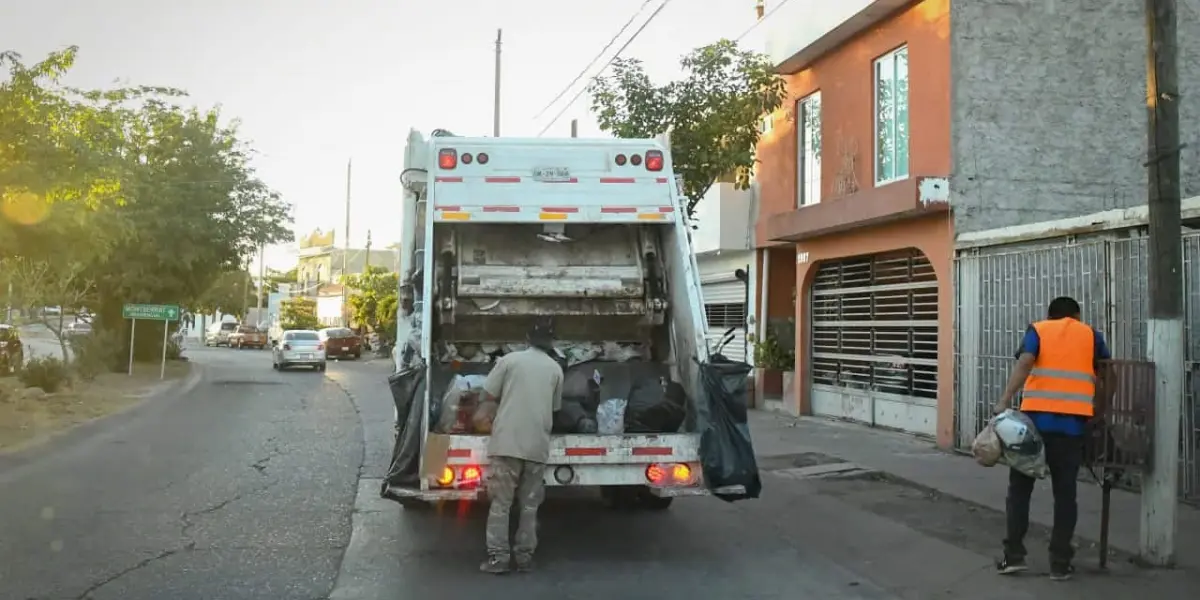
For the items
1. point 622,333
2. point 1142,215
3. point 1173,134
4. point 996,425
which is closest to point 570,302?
point 622,333

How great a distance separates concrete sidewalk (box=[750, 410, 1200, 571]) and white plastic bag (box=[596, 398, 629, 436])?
3.49 m

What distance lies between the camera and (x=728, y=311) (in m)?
20.5

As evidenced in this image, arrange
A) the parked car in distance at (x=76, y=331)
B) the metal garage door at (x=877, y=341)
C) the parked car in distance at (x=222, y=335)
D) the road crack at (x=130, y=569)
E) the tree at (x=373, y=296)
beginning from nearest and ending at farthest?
the road crack at (x=130, y=569) → the metal garage door at (x=877, y=341) → the parked car in distance at (x=76, y=331) → the tree at (x=373, y=296) → the parked car in distance at (x=222, y=335)

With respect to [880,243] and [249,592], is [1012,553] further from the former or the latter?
[880,243]

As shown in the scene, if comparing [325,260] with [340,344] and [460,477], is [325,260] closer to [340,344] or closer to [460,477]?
[340,344]

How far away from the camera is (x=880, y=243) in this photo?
553 inches

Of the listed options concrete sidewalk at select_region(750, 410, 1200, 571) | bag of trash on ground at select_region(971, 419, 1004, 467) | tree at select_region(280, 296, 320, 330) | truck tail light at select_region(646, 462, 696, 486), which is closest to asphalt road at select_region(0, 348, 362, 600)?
truck tail light at select_region(646, 462, 696, 486)

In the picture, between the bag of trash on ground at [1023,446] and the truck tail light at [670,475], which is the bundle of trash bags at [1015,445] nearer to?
the bag of trash on ground at [1023,446]

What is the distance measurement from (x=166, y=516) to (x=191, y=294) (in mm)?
26157

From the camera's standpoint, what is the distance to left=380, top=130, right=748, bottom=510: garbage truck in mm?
6746

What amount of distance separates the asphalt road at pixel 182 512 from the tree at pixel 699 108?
20.2 feet

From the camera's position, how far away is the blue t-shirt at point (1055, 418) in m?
6.44

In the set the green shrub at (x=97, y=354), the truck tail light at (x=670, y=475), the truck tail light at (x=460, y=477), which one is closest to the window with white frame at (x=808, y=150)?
the truck tail light at (x=670, y=475)

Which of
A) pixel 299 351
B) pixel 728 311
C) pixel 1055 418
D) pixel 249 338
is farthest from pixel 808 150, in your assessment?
pixel 249 338
